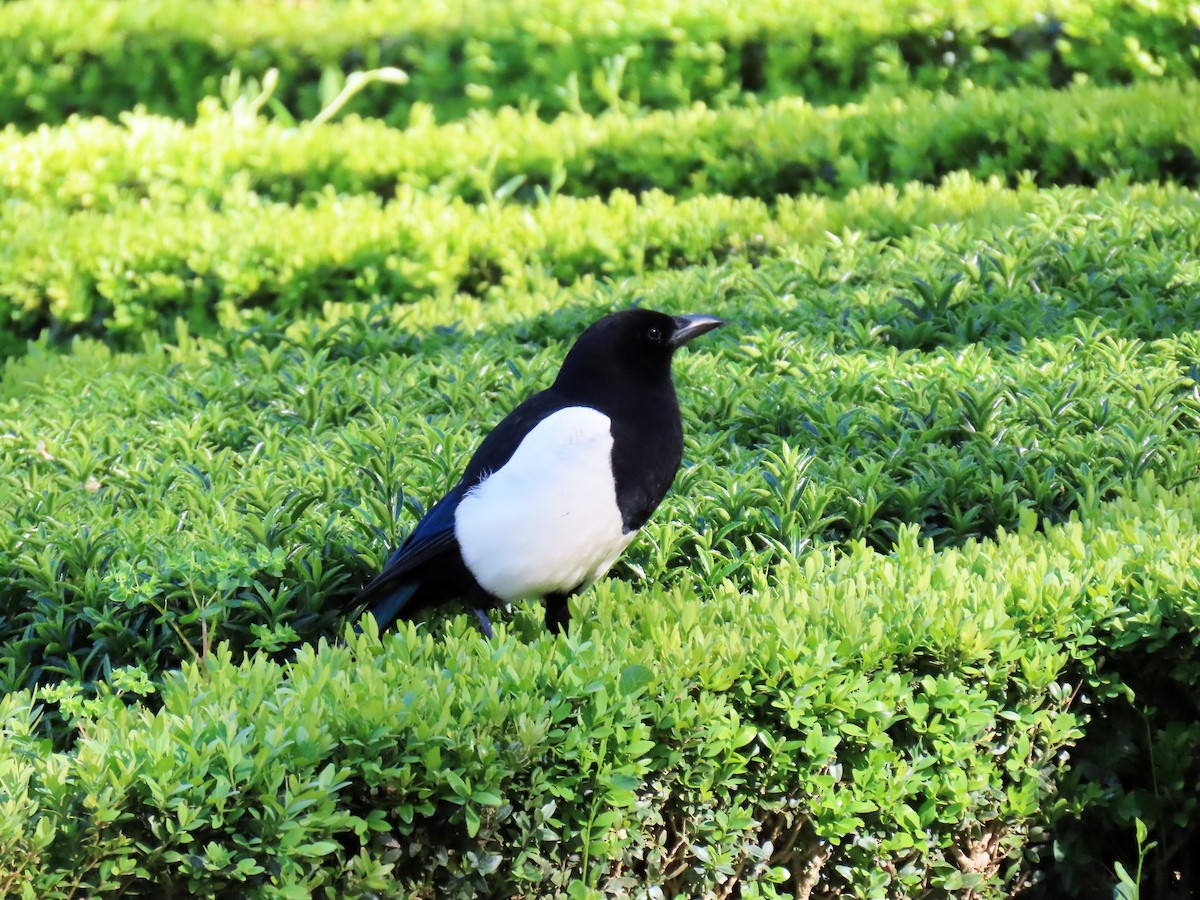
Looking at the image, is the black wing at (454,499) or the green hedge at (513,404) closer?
the black wing at (454,499)

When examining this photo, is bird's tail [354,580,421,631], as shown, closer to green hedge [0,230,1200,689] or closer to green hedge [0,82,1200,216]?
green hedge [0,230,1200,689]

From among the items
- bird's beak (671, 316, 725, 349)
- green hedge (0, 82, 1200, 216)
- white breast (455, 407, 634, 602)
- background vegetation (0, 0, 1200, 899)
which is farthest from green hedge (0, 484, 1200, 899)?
green hedge (0, 82, 1200, 216)

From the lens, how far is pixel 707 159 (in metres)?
8.68

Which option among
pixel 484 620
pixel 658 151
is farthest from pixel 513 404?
pixel 658 151

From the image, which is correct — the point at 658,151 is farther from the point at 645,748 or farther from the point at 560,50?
the point at 645,748

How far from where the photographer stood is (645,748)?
10.6 ft

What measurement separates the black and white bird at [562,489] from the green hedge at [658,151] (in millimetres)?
4366

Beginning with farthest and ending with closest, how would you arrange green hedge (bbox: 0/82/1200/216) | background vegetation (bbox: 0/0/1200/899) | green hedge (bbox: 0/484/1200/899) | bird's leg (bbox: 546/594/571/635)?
green hedge (bbox: 0/82/1200/216) → bird's leg (bbox: 546/594/571/635) → background vegetation (bbox: 0/0/1200/899) → green hedge (bbox: 0/484/1200/899)

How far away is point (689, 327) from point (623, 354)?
243mm

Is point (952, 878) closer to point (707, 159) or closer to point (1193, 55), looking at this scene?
point (707, 159)

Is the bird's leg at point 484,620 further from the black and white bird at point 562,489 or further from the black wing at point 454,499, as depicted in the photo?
the black wing at point 454,499

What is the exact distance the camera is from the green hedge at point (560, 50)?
9891 millimetres

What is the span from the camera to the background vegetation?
3189 mm

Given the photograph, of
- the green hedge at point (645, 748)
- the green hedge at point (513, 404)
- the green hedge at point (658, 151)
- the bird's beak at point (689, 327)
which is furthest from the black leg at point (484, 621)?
the green hedge at point (658, 151)
